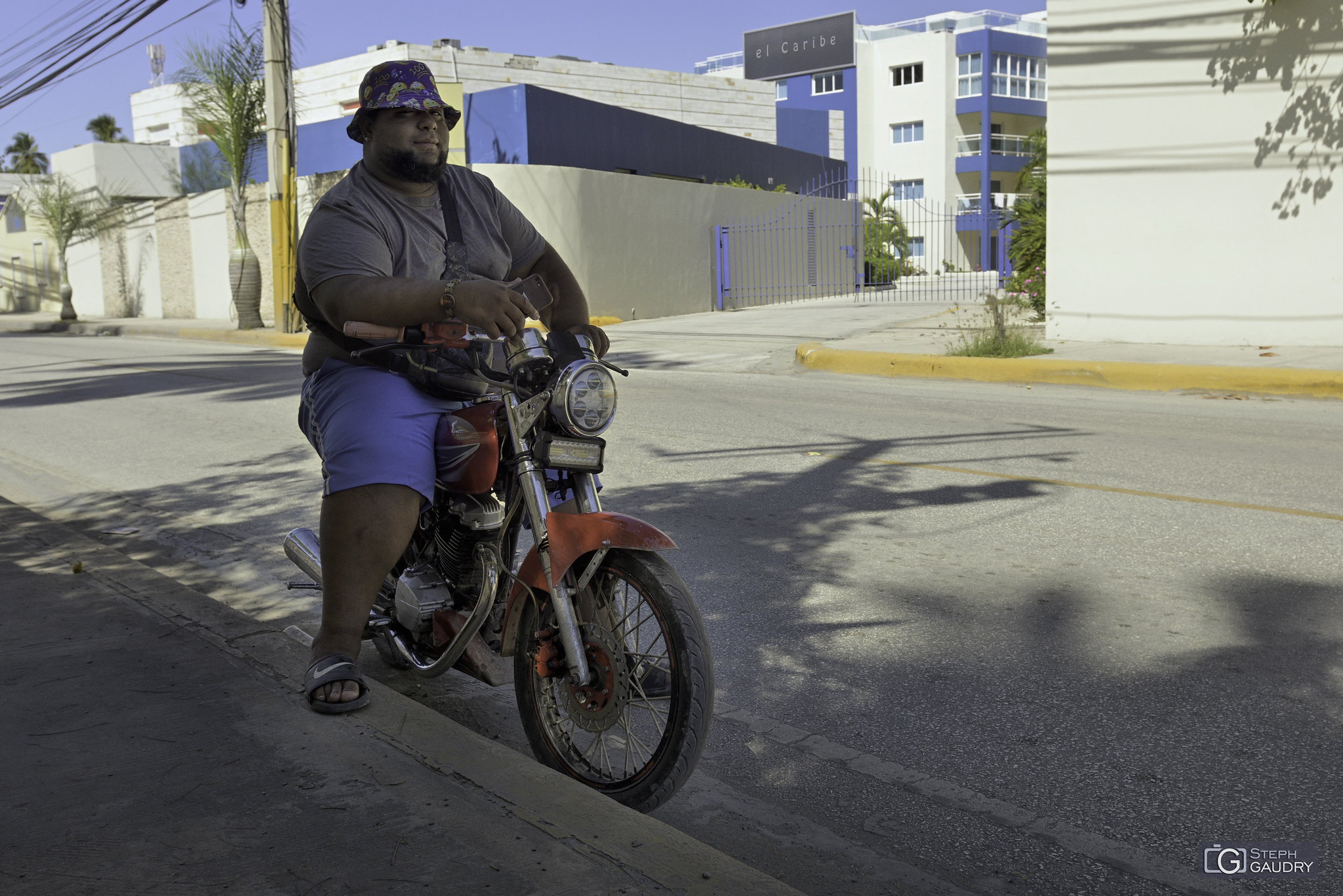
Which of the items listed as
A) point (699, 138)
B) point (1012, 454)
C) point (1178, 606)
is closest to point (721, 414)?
point (1012, 454)

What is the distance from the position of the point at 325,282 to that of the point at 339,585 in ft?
2.63

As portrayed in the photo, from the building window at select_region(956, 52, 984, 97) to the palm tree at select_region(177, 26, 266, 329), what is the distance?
4349 centimetres

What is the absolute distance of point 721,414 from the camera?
30.8ft

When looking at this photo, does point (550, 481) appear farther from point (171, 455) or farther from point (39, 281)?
point (39, 281)

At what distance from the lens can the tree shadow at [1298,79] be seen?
11781mm

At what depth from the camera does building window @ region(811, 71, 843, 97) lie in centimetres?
6378

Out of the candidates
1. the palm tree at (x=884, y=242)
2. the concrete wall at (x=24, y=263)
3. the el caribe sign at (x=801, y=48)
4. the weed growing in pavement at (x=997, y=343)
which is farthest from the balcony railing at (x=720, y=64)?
the weed growing in pavement at (x=997, y=343)

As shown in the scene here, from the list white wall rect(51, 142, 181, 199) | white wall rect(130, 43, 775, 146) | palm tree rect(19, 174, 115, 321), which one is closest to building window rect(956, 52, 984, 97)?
white wall rect(130, 43, 775, 146)

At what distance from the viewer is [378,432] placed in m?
3.03

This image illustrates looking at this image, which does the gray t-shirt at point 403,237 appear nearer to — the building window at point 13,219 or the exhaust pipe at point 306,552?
the exhaust pipe at point 306,552

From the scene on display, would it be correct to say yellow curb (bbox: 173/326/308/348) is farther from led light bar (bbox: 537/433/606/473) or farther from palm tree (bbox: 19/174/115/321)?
led light bar (bbox: 537/433/606/473)

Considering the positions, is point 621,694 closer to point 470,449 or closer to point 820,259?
point 470,449

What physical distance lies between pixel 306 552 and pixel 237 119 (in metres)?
21.7

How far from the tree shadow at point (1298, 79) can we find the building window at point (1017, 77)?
4901cm
